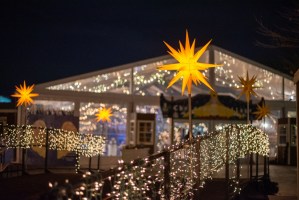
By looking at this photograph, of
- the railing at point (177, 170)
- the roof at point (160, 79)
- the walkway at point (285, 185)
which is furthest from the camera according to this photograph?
the roof at point (160, 79)

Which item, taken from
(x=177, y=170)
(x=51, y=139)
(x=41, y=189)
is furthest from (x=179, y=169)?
(x=51, y=139)

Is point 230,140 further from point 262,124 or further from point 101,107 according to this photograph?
point 262,124

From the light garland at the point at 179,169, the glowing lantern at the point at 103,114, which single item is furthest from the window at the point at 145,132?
the light garland at the point at 179,169

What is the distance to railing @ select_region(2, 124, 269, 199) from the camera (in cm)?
464

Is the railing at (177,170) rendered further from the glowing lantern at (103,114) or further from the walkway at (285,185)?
the glowing lantern at (103,114)

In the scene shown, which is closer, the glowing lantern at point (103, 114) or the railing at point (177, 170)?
the railing at point (177, 170)

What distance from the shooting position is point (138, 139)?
792 inches

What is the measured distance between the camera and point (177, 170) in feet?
24.0

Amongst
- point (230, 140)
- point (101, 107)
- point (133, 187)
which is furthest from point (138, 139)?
point (133, 187)

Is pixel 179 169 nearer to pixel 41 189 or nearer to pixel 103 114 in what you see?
pixel 41 189

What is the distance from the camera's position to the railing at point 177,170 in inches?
183

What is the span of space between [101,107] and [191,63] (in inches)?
485

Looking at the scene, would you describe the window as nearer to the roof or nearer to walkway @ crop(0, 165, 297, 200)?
the roof

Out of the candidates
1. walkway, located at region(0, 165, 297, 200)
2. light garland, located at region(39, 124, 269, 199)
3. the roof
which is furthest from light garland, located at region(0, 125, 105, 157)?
the roof
